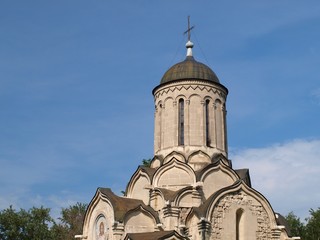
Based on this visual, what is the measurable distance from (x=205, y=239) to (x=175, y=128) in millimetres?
5397

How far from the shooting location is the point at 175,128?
22688 millimetres

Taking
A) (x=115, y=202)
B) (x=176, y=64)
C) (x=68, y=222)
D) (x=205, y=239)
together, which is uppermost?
(x=176, y=64)

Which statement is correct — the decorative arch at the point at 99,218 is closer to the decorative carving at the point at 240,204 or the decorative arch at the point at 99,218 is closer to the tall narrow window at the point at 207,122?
the decorative carving at the point at 240,204

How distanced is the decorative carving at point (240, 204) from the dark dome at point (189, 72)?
556 centimetres

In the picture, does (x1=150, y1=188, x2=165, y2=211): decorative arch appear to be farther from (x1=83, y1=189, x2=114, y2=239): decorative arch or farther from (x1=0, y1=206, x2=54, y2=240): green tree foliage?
(x1=0, y1=206, x2=54, y2=240): green tree foliage

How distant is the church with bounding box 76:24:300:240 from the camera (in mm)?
19938

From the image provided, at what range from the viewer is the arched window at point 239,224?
20328mm

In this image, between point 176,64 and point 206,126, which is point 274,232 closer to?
point 206,126

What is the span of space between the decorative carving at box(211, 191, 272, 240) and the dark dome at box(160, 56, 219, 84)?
5564 mm

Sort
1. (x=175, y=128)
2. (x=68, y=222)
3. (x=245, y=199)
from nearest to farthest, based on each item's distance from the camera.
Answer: (x=245, y=199) < (x=175, y=128) < (x=68, y=222)

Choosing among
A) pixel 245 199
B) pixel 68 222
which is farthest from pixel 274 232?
pixel 68 222

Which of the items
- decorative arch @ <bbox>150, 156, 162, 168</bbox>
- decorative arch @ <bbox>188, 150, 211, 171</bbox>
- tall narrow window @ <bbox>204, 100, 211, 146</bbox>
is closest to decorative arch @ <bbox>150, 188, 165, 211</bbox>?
decorative arch @ <bbox>150, 156, 162, 168</bbox>

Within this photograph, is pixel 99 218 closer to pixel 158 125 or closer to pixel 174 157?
pixel 174 157

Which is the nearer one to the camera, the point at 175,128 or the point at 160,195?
the point at 160,195
